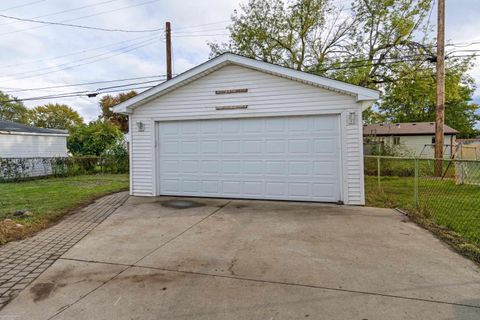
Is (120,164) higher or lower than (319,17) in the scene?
lower

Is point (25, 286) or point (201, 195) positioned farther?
point (201, 195)

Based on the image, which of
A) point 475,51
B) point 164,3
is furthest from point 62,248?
point 475,51

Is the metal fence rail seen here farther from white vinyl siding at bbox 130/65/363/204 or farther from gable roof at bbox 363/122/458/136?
gable roof at bbox 363/122/458/136

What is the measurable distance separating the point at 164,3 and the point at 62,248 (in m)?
10.9

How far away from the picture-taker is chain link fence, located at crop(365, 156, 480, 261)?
4875mm

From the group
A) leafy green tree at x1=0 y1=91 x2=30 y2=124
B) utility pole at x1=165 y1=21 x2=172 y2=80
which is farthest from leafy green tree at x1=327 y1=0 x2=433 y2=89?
leafy green tree at x1=0 y1=91 x2=30 y2=124

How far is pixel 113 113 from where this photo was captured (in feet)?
120

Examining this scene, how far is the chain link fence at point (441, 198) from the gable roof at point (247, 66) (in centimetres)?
193

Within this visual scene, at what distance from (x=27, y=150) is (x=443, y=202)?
60.5 ft

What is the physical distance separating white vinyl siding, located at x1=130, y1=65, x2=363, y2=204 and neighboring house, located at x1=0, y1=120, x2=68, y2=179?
888 centimetres

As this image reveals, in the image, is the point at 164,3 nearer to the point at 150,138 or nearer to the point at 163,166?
the point at 150,138

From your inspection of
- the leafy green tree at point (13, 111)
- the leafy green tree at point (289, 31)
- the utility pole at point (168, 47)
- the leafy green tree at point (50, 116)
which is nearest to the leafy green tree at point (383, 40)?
the leafy green tree at point (289, 31)

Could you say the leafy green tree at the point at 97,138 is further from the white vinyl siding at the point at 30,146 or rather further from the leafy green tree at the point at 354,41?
the leafy green tree at the point at 354,41

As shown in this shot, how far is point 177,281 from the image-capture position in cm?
297
